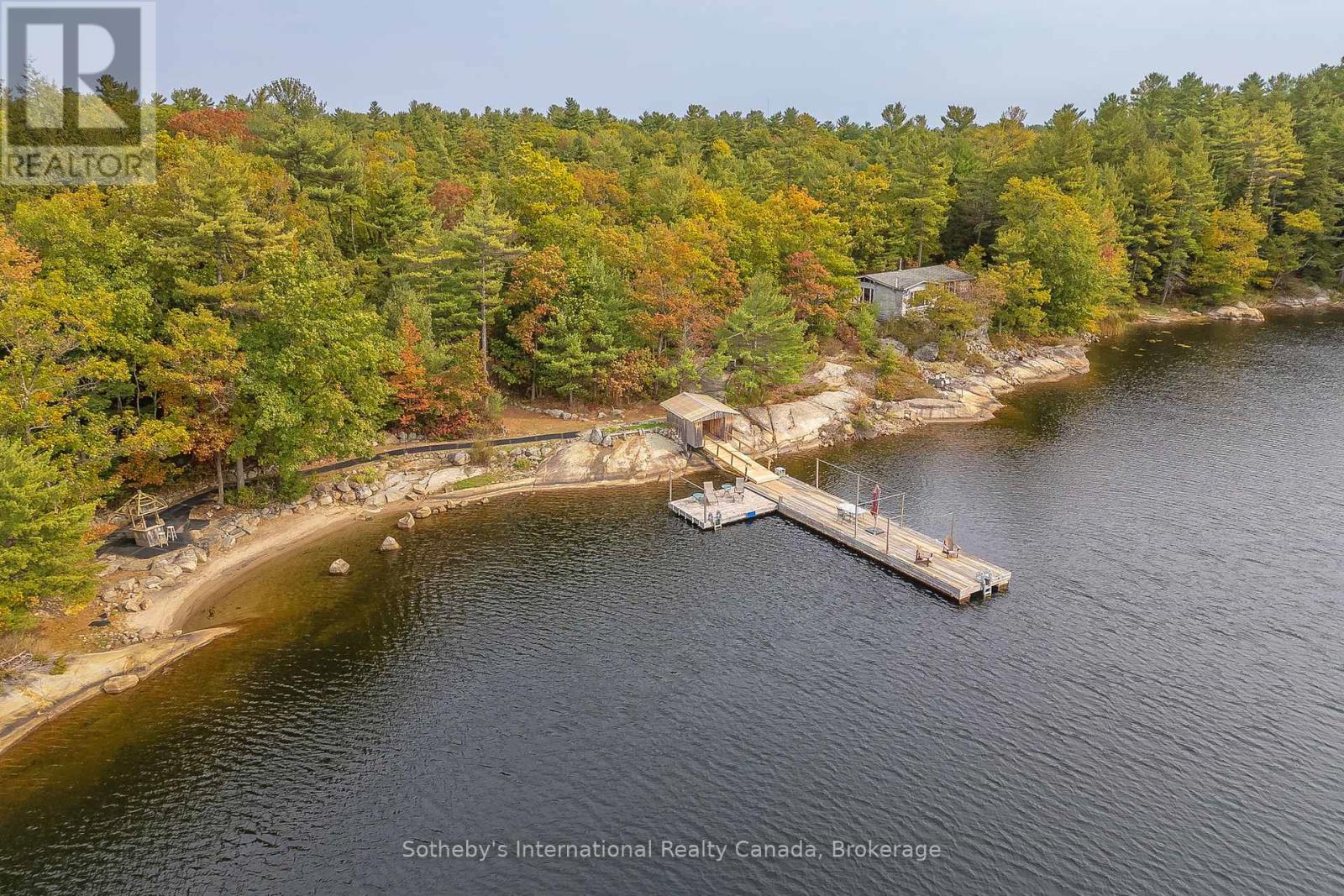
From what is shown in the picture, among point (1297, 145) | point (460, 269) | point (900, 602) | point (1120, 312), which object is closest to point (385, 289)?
point (460, 269)

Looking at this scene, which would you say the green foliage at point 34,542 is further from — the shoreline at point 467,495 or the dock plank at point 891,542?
the dock plank at point 891,542

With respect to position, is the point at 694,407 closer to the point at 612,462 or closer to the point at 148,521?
the point at 612,462

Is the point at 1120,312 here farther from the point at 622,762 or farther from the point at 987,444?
the point at 622,762

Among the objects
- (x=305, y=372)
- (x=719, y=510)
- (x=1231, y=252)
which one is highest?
(x=1231, y=252)

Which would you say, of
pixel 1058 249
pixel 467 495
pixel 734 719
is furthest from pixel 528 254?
pixel 1058 249

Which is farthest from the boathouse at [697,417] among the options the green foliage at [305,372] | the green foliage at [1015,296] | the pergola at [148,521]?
the green foliage at [1015,296]

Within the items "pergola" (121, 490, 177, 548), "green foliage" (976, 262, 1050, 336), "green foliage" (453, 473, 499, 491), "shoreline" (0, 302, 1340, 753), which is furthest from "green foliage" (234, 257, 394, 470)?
"green foliage" (976, 262, 1050, 336)
